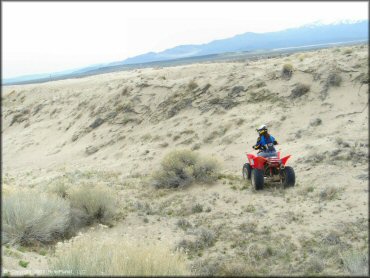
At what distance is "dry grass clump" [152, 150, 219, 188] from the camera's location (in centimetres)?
1293

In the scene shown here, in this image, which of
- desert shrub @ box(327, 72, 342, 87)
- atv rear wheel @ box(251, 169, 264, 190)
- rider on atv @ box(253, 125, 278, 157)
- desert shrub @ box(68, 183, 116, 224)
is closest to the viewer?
desert shrub @ box(68, 183, 116, 224)

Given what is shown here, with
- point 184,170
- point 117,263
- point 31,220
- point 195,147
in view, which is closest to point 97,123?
point 195,147

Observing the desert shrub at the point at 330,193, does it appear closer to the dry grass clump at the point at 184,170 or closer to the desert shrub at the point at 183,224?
the desert shrub at the point at 183,224

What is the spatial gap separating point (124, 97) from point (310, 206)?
20.2 meters

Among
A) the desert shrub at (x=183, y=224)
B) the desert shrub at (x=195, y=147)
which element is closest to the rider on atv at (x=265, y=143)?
the desert shrub at (x=183, y=224)

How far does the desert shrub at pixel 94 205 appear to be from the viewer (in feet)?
32.6

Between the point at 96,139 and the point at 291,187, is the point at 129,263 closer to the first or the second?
the point at 291,187

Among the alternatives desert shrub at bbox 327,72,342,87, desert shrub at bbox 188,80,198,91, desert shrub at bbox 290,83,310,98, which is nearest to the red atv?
desert shrub at bbox 290,83,310,98

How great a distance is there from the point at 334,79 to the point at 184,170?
10.2 metres

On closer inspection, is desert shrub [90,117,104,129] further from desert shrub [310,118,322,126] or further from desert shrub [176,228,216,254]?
desert shrub [176,228,216,254]

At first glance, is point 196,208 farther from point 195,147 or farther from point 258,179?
point 195,147

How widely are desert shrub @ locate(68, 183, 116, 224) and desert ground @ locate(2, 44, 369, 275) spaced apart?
0.51ft

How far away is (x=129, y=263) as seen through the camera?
4.85m

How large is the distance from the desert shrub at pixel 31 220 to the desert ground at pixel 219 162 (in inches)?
4.0
